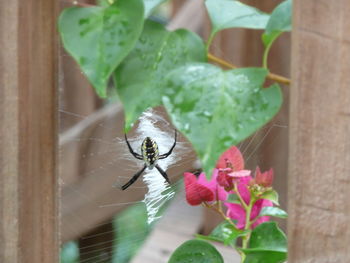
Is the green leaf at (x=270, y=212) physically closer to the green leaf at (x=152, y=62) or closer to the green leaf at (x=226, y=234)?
the green leaf at (x=226, y=234)

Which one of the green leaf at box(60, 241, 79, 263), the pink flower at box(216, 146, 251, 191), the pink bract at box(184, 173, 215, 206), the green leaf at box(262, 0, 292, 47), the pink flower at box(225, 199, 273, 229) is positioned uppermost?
the green leaf at box(262, 0, 292, 47)

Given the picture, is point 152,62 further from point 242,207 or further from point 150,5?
point 242,207

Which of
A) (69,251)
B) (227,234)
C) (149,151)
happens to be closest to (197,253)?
(227,234)

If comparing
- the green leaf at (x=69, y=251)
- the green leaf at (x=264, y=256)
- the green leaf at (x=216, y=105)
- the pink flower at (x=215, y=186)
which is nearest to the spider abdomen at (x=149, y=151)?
the pink flower at (x=215, y=186)

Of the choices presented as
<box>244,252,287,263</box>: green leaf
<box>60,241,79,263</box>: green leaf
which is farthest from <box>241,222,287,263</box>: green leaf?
<box>60,241,79,263</box>: green leaf

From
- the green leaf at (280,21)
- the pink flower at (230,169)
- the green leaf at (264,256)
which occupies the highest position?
the green leaf at (280,21)

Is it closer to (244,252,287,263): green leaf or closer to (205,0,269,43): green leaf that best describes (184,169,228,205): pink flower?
(244,252,287,263): green leaf
